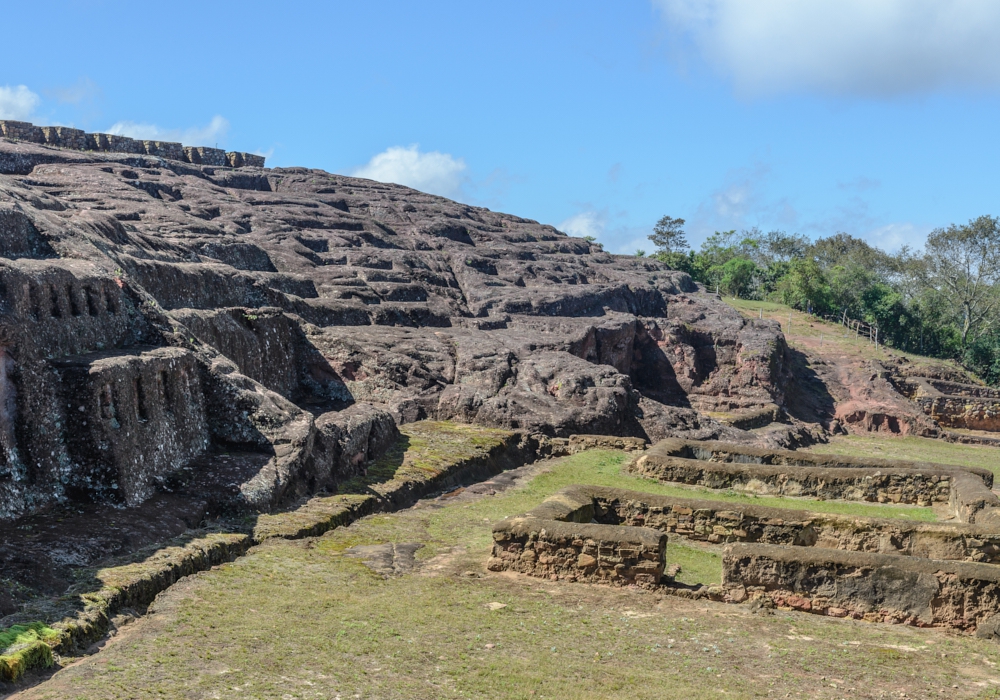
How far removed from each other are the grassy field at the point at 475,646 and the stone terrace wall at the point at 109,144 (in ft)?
143

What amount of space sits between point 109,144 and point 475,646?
161 feet

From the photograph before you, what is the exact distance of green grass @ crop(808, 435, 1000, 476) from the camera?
3166cm

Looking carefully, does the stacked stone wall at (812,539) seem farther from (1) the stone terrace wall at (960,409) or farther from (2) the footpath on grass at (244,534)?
(1) the stone terrace wall at (960,409)

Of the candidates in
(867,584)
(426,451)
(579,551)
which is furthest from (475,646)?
(426,451)

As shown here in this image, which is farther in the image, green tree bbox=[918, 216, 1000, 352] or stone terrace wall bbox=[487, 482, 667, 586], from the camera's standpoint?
green tree bbox=[918, 216, 1000, 352]

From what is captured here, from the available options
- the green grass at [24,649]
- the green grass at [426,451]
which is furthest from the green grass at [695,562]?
the green grass at [24,649]

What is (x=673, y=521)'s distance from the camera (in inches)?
584

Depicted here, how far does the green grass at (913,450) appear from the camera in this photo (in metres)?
31.7

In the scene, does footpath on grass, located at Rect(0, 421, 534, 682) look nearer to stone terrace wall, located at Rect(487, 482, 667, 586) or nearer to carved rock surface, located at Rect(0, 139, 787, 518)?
carved rock surface, located at Rect(0, 139, 787, 518)

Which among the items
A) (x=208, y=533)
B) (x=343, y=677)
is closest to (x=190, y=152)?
(x=208, y=533)

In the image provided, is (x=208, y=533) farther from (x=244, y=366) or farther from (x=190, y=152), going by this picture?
(x=190, y=152)

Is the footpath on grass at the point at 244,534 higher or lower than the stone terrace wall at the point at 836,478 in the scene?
higher

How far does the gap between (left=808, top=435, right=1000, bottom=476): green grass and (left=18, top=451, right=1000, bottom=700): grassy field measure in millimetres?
21675

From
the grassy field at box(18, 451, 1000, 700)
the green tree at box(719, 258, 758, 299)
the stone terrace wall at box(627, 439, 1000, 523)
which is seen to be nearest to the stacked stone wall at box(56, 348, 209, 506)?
the grassy field at box(18, 451, 1000, 700)
